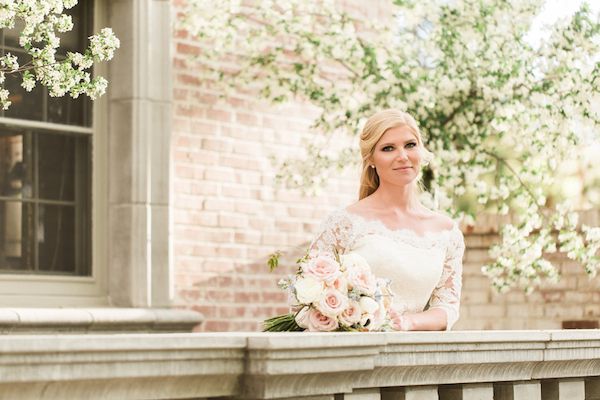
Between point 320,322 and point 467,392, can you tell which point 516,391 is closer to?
point 467,392

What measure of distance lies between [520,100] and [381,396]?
5.34 m

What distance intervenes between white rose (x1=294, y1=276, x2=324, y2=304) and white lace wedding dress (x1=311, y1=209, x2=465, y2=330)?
0.99 meters

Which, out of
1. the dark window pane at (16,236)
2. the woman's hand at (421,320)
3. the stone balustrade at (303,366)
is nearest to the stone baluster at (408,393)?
the stone balustrade at (303,366)

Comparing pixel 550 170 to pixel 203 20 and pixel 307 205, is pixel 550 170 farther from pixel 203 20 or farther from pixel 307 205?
pixel 203 20

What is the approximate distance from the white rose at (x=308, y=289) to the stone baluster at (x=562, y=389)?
85 cm

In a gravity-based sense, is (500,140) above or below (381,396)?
above

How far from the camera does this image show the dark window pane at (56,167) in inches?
300

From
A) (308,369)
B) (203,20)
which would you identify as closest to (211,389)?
(308,369)

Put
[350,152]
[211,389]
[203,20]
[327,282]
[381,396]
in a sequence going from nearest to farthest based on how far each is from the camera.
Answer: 1. [211,389]
2. [381,396]
3. [327,282]
4. [203,20]
5. [350,152]

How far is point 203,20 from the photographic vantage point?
8.15 metres

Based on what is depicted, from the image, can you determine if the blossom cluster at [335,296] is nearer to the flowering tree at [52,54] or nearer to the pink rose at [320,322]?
the pink rose at [320,322]

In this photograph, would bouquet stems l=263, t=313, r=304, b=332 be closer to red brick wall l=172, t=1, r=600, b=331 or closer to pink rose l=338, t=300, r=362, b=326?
pink rose l=338, t=300, r=362, b=326

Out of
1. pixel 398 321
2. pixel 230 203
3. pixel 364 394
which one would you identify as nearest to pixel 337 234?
pixel 398 321

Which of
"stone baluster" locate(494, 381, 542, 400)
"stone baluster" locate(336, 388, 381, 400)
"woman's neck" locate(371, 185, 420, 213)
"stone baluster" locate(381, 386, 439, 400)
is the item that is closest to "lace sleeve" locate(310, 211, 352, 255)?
"woman's neck" locate(371, 185, 420, 213)
